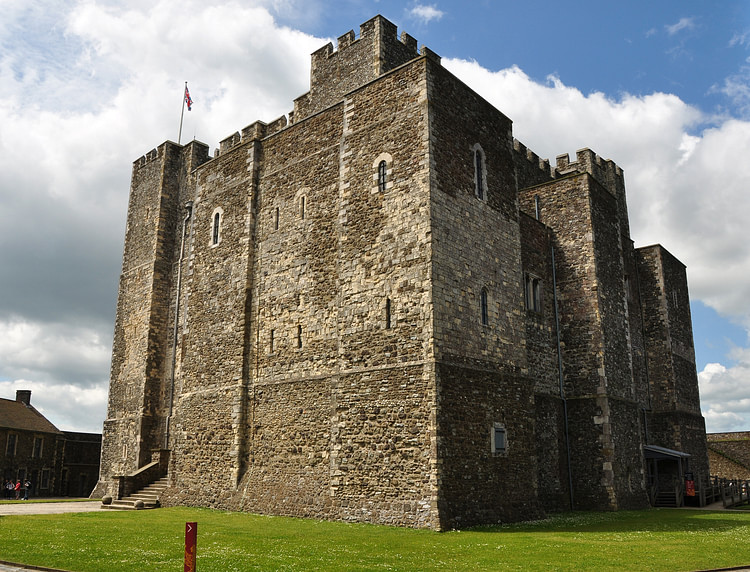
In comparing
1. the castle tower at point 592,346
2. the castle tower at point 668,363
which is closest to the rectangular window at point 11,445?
the castle tower at point 592,346

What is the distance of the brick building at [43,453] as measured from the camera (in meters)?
39.9

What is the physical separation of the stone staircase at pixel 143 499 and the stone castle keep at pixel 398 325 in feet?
2.10

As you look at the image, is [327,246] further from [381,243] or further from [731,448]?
[731,448]

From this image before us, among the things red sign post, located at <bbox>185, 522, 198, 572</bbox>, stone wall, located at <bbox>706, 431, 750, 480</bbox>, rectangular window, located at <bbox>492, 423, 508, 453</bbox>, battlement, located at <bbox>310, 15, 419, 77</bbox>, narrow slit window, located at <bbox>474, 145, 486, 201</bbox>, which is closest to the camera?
red sign post, located at <bbox>185, 522, 198, 572</bbox>

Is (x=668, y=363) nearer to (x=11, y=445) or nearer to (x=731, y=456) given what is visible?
(x=731, y=456)

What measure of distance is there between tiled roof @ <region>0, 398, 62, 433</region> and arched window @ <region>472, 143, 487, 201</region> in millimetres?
34678

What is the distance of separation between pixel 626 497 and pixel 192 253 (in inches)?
699

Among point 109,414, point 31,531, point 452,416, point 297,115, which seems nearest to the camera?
point 31,531

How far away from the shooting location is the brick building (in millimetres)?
39938

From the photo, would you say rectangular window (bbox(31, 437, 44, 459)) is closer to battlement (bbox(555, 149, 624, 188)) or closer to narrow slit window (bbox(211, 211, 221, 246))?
narrow slit window (bbox(211, 211, 221, 246))

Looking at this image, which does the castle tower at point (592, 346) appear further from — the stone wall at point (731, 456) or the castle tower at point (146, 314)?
the stone wall at point (731, 456)

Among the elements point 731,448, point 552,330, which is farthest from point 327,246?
point 731,448

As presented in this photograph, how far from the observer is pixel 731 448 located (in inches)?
1548

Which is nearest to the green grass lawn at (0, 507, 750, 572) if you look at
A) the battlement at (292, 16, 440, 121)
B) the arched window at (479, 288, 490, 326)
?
the arched window at (479, 288, 490, 326)
